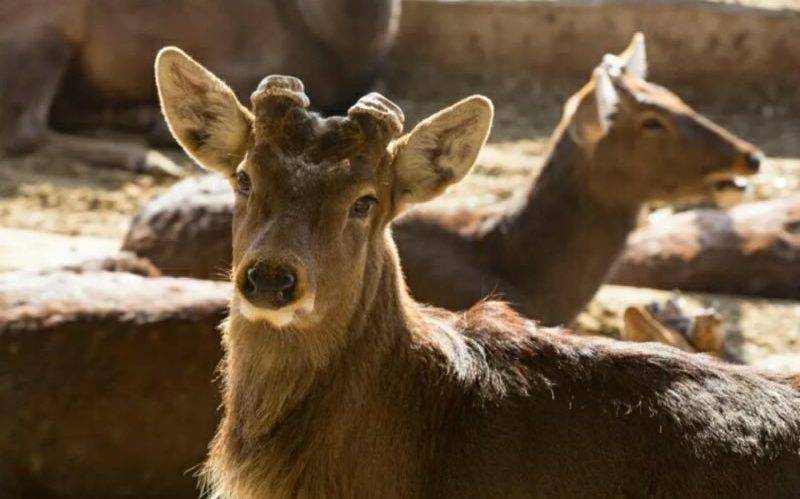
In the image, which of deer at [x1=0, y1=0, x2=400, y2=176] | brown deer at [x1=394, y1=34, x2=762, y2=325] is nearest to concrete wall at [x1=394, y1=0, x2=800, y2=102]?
deer at [x1=0, y1=0, x2=400, y2=176]

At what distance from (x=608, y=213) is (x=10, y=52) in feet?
22.2

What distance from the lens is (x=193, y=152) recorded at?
4.84 meters

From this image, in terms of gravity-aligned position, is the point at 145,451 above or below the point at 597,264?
below

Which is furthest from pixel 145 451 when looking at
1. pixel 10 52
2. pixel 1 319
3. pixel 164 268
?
pixel 10 52

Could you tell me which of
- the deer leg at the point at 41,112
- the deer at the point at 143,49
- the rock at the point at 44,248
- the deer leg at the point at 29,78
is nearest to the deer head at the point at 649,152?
the rock at the point at 44,248

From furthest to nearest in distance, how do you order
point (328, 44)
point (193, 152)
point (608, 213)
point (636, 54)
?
point (328, 44), point (636, 54), point (608, 213), point (193, 152)

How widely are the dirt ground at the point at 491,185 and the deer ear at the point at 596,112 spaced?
122 cm

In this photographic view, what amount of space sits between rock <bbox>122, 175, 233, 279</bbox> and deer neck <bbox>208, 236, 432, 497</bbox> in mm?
3056

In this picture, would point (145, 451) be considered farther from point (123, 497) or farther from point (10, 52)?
point (10, 52)

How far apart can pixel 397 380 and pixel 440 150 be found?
0.82 m

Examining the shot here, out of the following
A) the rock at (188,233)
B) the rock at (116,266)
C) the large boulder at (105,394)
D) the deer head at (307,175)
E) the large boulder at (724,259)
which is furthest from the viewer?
the large boulder at (724,259)

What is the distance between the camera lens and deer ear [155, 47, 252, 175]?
15.3 ft

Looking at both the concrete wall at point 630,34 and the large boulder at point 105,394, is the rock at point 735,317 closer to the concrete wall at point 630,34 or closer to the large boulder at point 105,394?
the large boulder at point 105,394

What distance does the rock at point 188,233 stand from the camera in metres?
7.71
